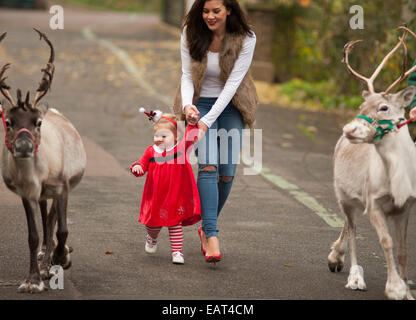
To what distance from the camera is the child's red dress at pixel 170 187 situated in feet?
22.5

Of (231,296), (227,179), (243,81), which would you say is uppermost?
(243,81)

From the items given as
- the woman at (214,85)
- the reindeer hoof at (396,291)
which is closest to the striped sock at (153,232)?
the woman at (214,85)

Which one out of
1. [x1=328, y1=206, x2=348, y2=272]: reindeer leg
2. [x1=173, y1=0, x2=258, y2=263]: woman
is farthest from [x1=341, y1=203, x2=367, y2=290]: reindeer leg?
[x1=173, y1=0, x2=258, y2=263]: woman

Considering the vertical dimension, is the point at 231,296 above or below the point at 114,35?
below

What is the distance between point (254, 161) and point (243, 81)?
15.5ft

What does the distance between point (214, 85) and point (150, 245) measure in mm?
1461

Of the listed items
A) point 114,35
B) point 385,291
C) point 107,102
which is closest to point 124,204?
point 385,291

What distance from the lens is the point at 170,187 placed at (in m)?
6.88

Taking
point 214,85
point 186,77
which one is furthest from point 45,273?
point 214,85

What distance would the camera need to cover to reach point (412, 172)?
5887 millimetres

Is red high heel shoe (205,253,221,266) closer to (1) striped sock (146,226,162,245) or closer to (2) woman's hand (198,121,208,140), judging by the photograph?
(1) striped sock (146,226,162,245)

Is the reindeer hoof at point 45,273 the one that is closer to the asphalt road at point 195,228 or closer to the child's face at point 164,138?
the asphalt road at point 195,228

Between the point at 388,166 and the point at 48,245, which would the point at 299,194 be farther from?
the point at 48,245
